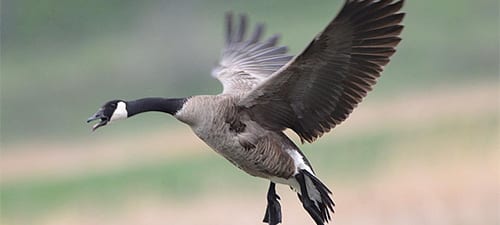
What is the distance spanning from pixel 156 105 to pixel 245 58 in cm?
167

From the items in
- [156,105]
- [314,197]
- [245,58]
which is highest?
[245,58]

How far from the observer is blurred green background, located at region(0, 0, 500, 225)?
40.5ft

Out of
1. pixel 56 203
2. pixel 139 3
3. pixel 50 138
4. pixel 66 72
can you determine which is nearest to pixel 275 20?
pixel 139 3

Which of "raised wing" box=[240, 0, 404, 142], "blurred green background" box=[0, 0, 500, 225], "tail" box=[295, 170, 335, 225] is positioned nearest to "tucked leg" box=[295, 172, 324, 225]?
"tail" box=[295, 170, 335, 225]

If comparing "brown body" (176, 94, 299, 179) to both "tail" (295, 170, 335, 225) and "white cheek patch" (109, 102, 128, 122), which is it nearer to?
"tail" (295, 170, 335, 225)

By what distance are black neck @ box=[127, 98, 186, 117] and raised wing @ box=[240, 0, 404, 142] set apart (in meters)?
0.37

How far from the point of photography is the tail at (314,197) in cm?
715

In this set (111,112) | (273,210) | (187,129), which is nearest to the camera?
(111,112)

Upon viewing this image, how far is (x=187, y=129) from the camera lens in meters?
16.8

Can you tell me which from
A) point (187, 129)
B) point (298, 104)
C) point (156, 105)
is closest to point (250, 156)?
point (298, 104)

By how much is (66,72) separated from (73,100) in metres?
1.76

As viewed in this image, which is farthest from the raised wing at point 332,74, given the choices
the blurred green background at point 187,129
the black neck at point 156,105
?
the blurred green background at point 187,129

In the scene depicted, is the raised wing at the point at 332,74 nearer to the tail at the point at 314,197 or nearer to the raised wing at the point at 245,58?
the tail at the point at 314,197

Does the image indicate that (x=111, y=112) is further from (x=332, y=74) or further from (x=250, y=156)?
(x=332, y=74)
